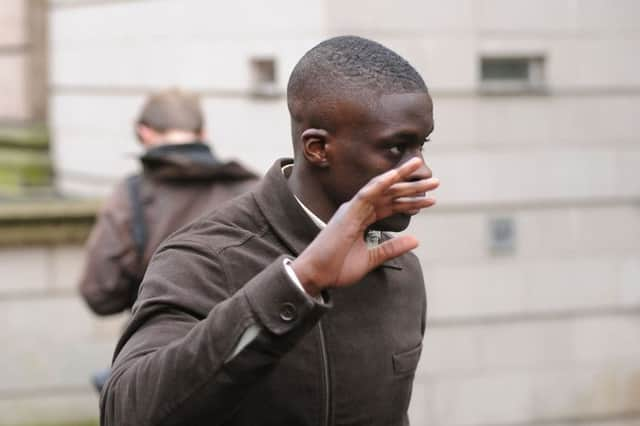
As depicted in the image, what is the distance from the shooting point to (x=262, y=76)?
825 cm

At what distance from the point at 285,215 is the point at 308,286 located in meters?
0.41

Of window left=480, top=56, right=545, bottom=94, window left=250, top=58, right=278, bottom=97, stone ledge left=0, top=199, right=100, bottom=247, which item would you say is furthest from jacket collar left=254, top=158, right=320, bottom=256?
stone ledge left=0, top=199, right=100, bottom=247

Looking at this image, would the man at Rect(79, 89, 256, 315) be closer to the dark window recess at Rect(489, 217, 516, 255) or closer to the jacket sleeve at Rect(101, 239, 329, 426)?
the dark window recess at Rect(489, 217, 516, 255)

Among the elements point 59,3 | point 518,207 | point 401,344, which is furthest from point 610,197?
point 401,344

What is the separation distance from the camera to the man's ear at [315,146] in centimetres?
287

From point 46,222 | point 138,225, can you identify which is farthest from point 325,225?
point 46,222

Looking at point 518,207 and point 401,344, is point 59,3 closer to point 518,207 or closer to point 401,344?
point 518,207

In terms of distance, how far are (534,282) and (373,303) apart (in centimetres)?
538

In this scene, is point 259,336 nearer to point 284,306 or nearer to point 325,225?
point 284,306

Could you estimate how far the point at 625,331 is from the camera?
334 inches

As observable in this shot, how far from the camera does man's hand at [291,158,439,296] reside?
2570 mm

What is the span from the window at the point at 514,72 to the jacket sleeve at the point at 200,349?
5499mm

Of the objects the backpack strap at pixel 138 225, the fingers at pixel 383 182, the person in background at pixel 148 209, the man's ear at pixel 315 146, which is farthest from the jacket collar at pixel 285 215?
the backpack strap at pixel 138 225

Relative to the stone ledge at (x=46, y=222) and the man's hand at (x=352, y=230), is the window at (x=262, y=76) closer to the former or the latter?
the stone ledge at (x=46, y=222)
